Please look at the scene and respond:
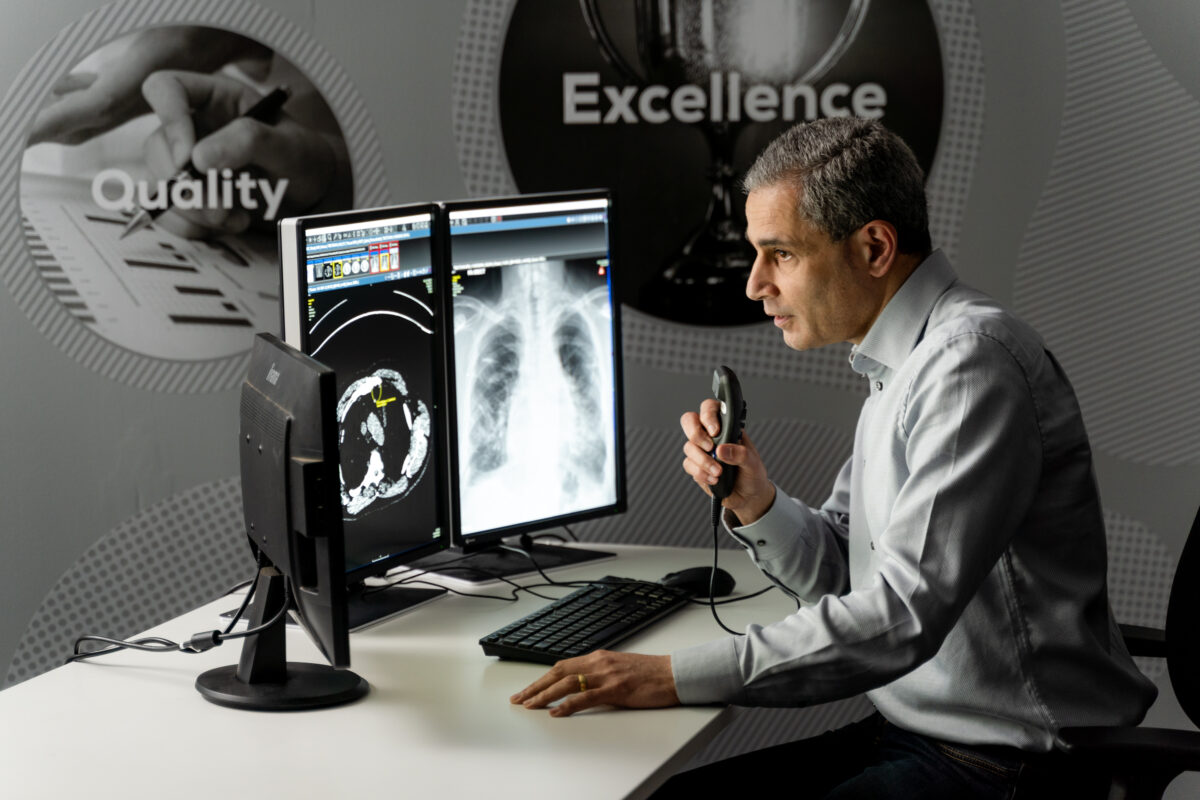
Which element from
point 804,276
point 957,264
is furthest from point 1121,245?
point 804,276

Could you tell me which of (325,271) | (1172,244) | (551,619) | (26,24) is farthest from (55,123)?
(1172,244)

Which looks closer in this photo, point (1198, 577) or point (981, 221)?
point (1198, 577)

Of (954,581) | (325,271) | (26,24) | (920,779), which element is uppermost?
(26,24)

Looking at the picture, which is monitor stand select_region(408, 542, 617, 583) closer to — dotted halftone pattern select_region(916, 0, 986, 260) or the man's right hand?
the man's right hand

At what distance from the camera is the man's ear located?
6.59 ft

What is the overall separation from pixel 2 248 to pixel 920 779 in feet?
8.08

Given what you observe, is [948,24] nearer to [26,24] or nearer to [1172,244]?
[1172,244]

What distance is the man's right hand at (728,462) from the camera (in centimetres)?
221

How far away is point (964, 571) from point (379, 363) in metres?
1.04

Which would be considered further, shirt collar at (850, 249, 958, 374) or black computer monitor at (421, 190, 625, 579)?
black computer monitor at (421, 190, 625, 579)

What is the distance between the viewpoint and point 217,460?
3.21 meters

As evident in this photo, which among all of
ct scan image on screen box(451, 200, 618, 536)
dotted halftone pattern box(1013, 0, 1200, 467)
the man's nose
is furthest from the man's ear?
dotted halftone pattern box(1013, 0, 1200, 467)

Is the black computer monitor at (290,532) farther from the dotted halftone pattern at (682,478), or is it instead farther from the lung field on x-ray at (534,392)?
the dotted halftone pattern at (682,478)

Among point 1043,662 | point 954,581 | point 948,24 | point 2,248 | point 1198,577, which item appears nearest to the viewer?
point 954,581
